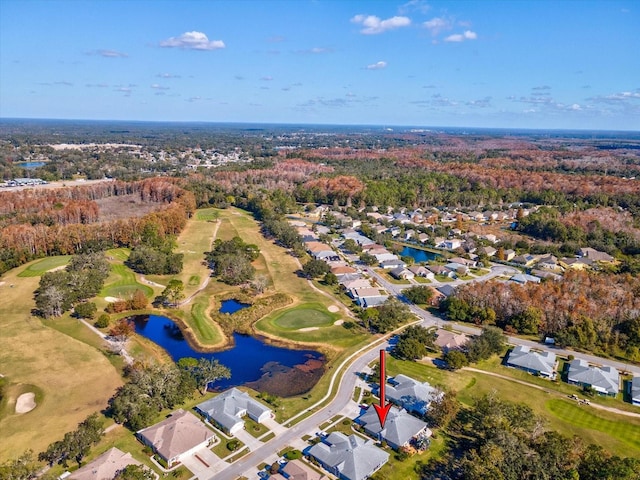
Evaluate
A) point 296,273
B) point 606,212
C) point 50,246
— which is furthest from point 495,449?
point 606,212

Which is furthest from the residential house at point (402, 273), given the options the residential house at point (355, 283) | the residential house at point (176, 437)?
the residential house at point (176, 437)

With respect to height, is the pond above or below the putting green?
below

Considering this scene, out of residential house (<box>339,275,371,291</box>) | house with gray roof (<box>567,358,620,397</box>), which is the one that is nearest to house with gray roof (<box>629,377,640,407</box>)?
house with gray roof (<box>567,358,620,397</box>)

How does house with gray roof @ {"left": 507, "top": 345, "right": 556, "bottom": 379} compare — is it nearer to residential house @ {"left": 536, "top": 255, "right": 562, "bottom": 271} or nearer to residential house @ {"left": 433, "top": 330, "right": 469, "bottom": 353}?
residential house @ {"left": 433, "top": 330, "right": 469, "bottom": 353}

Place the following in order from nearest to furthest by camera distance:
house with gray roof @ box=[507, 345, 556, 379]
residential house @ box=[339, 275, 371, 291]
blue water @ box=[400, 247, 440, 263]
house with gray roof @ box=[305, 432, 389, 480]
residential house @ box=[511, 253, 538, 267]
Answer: house with gray roof @ box=[305, 432, 389, 480] → house with gray roof @ box=[507, 345, 556, 379] → residential house @ box=[339, 275, 371, 291] → residential house @ box=[511, 253, 538, 267] → blue water @ box=[400, 247, 440, 263]

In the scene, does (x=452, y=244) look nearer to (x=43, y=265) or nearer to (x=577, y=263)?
(x=577, y=263)

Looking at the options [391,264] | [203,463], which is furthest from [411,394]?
[391,264]

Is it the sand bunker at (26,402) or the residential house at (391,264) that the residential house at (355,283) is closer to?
the residential house at (391,264)
